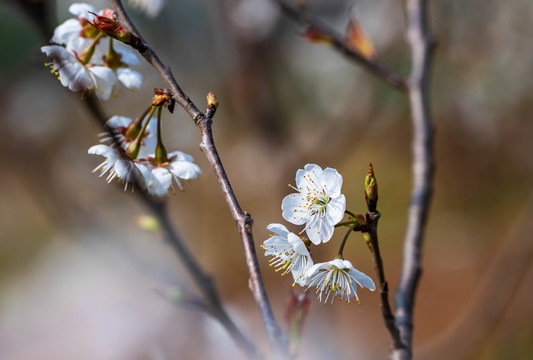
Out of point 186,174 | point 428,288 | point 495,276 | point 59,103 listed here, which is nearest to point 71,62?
point 186,174

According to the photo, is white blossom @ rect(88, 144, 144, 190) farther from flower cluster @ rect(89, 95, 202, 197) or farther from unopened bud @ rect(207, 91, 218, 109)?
unopened bud @ rect(207, 91, 218, 109)

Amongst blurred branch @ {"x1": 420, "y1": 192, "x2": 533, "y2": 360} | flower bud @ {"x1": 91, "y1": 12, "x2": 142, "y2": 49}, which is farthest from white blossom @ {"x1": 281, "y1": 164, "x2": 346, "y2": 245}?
blurred branch @ {"x1": 420, "y1": 192, "x2": 533, "y2": 360}

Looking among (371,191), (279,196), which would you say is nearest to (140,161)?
(371,191)

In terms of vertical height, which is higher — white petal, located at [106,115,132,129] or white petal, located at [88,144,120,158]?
white petal, located at [106,115,132,129]

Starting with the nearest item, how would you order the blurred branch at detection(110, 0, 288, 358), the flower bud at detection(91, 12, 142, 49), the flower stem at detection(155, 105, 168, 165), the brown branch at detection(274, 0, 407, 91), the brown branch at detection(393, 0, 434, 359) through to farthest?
the blurred branch at detection(110, 0, 288, 358) → the flower bud at detection(91, 12, 142, 49) → the flower stem at detection(155, 105, 168, 165) → the brown branch at detection(393, 0, 434, 359) → the brown branch at detection(274, 0, 407, 91)

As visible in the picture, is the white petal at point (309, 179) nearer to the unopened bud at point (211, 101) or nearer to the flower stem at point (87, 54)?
the unopened bud at point (211, 101)

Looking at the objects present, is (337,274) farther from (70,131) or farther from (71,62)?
(70,131)
